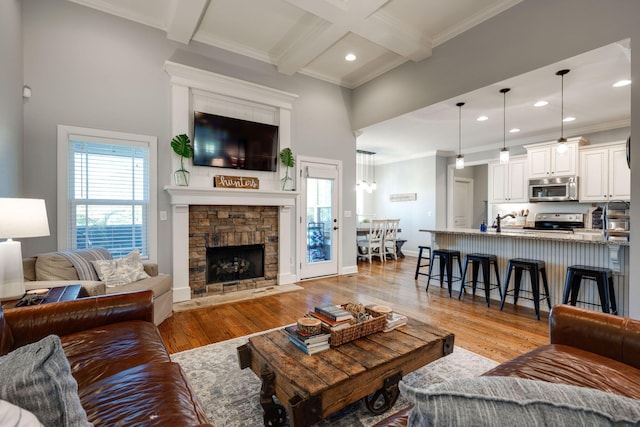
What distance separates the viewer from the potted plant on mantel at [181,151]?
3.86 meters

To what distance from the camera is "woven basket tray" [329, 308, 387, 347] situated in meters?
1.78

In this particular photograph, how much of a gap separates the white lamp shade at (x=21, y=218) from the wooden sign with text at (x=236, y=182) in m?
2.22

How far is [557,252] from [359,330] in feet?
9.96

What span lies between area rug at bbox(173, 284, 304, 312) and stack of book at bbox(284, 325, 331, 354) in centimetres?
237

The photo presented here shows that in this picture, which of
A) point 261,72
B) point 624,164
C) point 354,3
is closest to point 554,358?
point 354,3

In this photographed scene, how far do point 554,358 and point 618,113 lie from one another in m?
5.57

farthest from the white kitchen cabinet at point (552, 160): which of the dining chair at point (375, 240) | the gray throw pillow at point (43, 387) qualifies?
the gray throw pillow at point (43, 387)

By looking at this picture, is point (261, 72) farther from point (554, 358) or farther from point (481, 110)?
point (554, 358)

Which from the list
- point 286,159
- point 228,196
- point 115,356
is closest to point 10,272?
point 115,356

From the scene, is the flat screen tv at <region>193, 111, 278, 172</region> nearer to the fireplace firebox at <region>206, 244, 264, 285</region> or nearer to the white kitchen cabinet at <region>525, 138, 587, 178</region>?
the fireplace firebox at <region>206, 244, 264, 285</region>

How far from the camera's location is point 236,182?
14.3 feet

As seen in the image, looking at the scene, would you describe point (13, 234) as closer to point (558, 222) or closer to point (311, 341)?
point (311, 341)

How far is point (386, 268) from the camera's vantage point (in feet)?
20.6

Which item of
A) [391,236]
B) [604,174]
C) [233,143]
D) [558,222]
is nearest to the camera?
[233,143]
